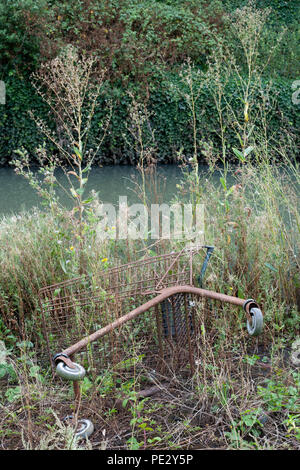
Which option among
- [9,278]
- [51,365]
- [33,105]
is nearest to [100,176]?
[33,105]

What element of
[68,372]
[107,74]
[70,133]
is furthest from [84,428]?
[107,74]

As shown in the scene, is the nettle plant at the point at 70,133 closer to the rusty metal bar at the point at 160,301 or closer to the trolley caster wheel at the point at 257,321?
the rusty metal bar at the point at 160,301

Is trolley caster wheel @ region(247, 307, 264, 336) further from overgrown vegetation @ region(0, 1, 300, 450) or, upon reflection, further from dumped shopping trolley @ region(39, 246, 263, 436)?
overgrown vegetation @ region(0, 1, 300, 450)

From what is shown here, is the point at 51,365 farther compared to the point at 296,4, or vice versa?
the point at 296,4

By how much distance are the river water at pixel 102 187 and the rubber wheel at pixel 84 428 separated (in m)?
4.98

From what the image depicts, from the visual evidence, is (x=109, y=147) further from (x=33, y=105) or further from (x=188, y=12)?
(x=188, y=12)

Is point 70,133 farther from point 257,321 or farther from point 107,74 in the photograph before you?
point 107,74

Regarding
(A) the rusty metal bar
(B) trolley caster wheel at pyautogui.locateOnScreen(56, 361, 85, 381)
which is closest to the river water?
(A) the rusty metal bar

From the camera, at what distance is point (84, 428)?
2.18 m

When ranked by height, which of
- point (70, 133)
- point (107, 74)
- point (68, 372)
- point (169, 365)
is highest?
point (107, 74)

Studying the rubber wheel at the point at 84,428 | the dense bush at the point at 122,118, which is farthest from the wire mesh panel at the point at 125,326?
the dense bush at the point at 122,118

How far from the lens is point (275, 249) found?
3318mm

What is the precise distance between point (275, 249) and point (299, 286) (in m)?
0.29

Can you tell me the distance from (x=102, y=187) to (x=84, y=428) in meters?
6.77
